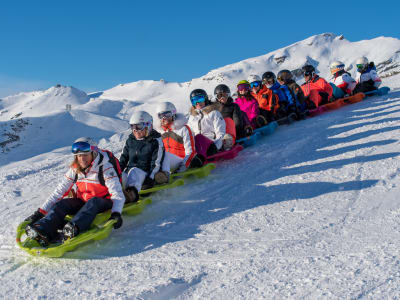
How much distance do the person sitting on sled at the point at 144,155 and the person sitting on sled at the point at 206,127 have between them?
4.59 feet

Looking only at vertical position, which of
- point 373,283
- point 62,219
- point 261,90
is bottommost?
point 373,283

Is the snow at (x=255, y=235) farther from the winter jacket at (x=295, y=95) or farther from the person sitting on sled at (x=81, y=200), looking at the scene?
the winter jacket at (x=295, y=95)

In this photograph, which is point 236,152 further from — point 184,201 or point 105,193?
point 105,193

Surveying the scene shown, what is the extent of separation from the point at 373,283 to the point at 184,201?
2893 millimetres

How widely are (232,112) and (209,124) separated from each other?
94 centimetres

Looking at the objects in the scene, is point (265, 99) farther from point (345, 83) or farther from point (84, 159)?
point (84, 159)

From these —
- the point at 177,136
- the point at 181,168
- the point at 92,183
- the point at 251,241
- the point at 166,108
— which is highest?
the point at 166,108

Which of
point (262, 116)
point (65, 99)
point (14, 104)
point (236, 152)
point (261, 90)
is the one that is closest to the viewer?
point (236, 152)

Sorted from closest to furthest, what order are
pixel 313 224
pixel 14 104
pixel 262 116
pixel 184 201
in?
1. pixel 313 224
2. pixel 184 201
3. pixel 262 116
4. pixel 14 104

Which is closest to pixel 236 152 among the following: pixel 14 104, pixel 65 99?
pixel 65 99

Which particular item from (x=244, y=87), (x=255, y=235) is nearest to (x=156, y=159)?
(x=255, y=235)

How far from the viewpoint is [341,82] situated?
40.9ft

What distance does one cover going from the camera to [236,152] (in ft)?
23.9

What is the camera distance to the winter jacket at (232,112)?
8.24 m
